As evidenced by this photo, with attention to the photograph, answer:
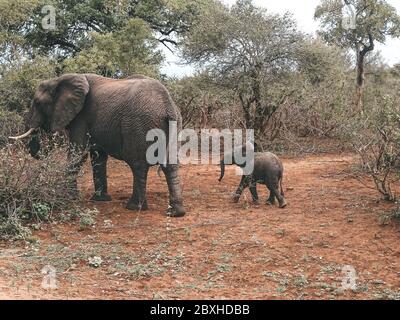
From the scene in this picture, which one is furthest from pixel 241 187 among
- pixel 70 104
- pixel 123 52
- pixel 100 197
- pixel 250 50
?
pixel 250 50

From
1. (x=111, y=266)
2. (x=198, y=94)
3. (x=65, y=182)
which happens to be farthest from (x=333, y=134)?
(x=111, y=266)

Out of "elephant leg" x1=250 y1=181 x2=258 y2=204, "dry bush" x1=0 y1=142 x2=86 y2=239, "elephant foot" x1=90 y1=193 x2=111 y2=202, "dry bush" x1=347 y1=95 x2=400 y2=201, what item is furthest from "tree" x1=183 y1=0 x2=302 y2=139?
"dry bush" x1=0 y1=142 x2=86 y2=239

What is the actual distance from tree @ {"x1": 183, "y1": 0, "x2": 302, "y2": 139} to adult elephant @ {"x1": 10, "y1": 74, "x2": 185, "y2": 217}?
579 centimetres

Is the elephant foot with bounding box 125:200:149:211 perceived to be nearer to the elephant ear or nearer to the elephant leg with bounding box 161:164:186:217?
the elephant leg with bounding box 161:164:186:217

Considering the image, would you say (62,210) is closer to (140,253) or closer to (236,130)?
(140,253)

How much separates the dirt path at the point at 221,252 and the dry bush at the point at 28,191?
0.99 feet

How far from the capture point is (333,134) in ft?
50.9

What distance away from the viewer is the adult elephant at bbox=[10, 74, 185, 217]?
8344 millimetres

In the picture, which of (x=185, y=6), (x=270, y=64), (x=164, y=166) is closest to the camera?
(x=164, y=166)

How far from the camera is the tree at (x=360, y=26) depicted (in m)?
17.4

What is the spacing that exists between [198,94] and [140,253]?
9295 mm

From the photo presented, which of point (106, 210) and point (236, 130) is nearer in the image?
point (106, 210)

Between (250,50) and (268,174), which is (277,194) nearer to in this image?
(268,174)
